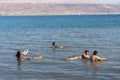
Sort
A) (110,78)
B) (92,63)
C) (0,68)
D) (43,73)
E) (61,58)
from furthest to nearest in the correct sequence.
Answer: (61,58) → (92,63) → (0,68) → (43,73) → (110,78)

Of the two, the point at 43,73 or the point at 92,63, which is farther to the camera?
the point at 92,63

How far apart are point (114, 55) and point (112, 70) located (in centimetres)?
869

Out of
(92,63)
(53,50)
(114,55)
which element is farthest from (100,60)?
(53,50)

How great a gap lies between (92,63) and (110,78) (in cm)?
693

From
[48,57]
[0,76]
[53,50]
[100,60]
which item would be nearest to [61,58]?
[48,57]

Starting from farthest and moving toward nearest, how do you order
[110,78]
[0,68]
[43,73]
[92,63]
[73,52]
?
[73,52], [92,63], [0,68], [43,73], [110,78]

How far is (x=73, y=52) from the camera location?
4203 cm

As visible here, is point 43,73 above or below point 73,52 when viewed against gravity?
below

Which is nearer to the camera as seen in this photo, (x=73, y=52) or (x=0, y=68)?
(x=0, y=68)

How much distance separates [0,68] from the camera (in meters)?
31.3

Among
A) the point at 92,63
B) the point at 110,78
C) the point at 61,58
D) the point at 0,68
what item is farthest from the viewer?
the point at 61,58

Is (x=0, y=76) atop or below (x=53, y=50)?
below

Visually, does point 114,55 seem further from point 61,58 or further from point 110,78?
point 110,78

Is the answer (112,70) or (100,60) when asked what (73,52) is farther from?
(112,70)
